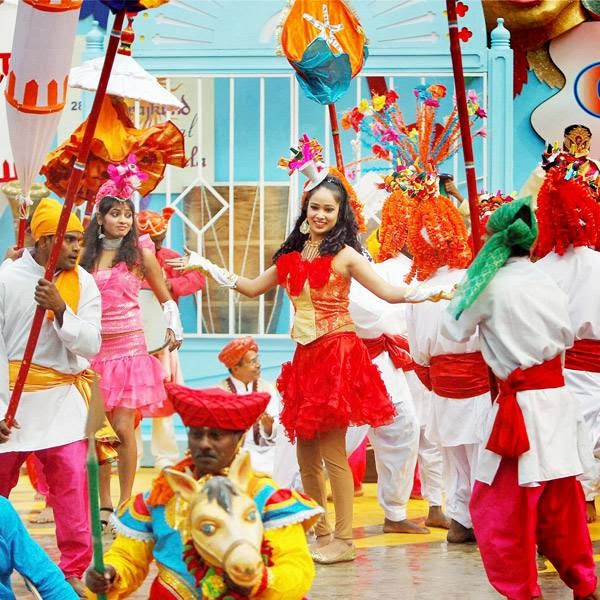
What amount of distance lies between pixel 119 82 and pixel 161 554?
5724 mm

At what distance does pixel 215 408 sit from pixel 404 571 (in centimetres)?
303

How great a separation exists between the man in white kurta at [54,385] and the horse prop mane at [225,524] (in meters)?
2.26

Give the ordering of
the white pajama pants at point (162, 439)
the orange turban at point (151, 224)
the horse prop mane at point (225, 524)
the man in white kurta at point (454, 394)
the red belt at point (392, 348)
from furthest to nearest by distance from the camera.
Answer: the white pajama pants at point (162, 439) < the orange turban at point (151, 224) < the red belt at point (392, 348) < the man in white kurta at point (454, 394) < the horse prop mane at point (225, 524)

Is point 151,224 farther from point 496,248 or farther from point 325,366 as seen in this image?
point 496,248

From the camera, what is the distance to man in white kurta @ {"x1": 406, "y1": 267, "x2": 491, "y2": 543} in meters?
7.12

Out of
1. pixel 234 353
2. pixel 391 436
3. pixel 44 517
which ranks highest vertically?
pixel 234 353

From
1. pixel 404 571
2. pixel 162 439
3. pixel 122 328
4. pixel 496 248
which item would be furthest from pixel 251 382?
pixel 496 248

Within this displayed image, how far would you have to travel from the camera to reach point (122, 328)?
758 centimetres

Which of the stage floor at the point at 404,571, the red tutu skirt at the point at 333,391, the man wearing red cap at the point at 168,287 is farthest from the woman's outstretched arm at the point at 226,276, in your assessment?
the man wearing red cap at the point at 168,287

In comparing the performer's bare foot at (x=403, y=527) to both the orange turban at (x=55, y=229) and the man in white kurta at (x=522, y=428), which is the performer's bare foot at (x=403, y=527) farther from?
the orange turban at (x=55, y=229)

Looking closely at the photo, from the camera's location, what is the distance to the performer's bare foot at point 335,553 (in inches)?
264

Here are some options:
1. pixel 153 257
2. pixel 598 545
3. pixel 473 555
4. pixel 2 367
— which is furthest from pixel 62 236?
pixel 598 545

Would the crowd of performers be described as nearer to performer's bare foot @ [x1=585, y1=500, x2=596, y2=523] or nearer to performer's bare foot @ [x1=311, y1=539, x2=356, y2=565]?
performer's bare foot @ [x1=311, y1=539, x2=356, y2=565]

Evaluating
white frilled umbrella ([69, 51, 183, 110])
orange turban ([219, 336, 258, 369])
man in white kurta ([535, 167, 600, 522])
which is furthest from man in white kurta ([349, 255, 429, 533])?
white frilled umbrella ([69, 51, 183, 110])
